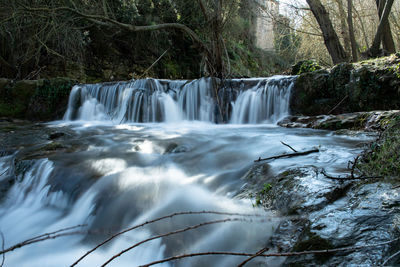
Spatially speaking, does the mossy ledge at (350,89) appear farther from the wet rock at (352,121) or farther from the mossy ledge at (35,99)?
the mossy ledge at (35,99)

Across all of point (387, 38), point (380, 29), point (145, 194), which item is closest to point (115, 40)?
point (380, 29)

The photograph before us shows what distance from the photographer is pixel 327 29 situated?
8.90 meters

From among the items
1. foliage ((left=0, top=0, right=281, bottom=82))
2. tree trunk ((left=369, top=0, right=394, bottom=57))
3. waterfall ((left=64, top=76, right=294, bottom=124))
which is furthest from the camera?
foliage ((left=0, top=0, right=281, bottom=82))

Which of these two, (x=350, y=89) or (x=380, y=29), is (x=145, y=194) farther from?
(x=380, y=29)

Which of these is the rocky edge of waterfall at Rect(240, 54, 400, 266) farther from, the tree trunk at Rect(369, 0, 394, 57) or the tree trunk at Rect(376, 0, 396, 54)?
the tree trunk at Rect(376, 0, 396, 54)

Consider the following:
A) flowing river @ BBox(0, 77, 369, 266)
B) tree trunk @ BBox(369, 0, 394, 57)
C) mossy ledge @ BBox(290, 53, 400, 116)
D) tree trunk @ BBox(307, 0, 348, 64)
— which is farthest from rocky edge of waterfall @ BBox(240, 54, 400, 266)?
tree trunk @ BBox(307, 0, 348, 64)

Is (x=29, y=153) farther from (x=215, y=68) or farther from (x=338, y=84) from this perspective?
(x=215, y=68)

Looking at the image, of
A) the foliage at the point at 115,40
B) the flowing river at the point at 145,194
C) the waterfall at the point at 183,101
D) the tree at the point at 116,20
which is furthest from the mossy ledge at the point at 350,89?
the foliage at the point at 115,40

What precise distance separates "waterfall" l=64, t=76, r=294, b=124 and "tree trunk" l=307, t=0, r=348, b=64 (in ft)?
8.07

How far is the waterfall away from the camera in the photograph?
24.7 ft

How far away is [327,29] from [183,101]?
198 inches

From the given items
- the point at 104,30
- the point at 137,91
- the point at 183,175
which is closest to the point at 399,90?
the point at 183,175

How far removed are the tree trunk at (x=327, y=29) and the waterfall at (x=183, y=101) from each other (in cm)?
246

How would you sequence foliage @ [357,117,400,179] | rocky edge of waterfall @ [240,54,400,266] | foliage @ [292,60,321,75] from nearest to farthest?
rocky edge of waterfall @ [240,54,400,266]
foliage @ [357,117,400,179]
foliage @ [292,60,321,75]
